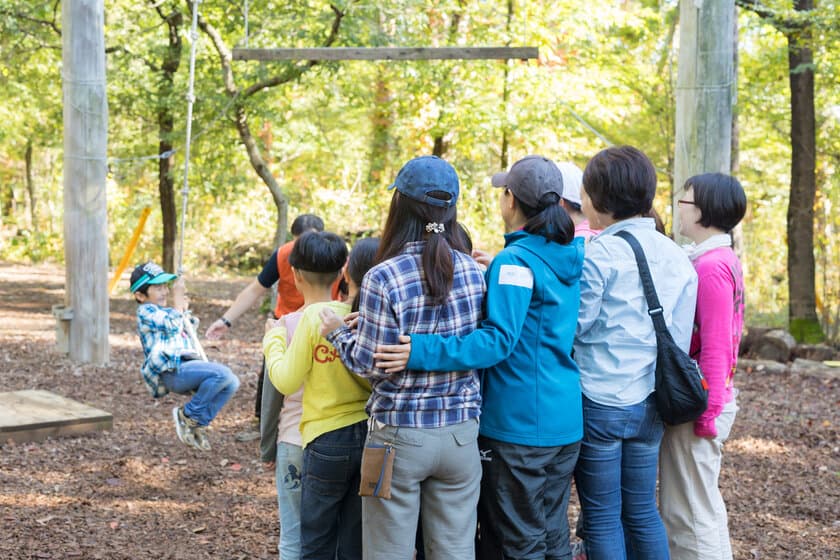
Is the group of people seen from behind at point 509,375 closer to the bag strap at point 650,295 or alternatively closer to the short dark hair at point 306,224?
the bag strap at point 650,295

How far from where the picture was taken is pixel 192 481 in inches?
214

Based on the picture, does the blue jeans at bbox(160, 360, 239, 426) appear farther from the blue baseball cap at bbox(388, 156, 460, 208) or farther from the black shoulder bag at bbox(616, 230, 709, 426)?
the black shoulder bag at bbox(616, 230, 709, 426)

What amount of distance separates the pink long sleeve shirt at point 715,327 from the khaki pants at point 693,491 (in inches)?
3.2

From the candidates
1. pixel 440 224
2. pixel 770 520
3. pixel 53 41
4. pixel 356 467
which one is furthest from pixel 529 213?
pixel 53 41

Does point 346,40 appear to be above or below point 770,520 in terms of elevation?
above

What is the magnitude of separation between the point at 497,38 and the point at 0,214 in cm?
2070

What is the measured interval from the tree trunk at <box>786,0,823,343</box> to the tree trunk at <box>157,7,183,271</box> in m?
7.89

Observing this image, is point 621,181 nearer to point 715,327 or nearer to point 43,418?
point 715,327

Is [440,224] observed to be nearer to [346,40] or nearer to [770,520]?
[770,520]

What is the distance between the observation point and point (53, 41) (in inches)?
515

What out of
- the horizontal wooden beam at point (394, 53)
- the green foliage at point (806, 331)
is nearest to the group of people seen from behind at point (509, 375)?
the horizontal wooden beam at point (394, 53)

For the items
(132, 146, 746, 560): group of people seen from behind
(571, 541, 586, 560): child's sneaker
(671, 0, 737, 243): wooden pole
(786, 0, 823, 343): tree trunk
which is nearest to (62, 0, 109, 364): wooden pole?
(671, 0, 737, 243): wooden pole

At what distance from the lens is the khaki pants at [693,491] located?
330cm

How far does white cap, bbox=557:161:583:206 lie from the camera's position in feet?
11.7
